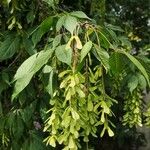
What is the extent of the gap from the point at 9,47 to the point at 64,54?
1.86 feet

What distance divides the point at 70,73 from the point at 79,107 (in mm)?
83

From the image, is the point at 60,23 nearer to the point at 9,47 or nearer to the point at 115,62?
the point at 115,62

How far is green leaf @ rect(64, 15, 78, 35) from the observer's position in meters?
1.04

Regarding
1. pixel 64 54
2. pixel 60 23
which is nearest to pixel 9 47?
pixel 60 23

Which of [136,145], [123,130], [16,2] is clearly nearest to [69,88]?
[16,2]

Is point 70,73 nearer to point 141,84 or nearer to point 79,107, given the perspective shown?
point 79,107

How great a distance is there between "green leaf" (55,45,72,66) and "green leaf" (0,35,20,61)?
51cm

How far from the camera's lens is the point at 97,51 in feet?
3.26

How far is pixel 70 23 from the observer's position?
1.07 metres

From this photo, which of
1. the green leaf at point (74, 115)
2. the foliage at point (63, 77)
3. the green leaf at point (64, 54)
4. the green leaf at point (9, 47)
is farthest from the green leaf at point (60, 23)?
the green leaf at point (9, 47)

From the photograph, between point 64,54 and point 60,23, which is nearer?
point 64,54

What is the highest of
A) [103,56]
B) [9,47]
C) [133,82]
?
[103,56]

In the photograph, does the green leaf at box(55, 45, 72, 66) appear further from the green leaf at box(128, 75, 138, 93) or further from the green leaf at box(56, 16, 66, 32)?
the green leaf at box(128, 75, 138, 93)

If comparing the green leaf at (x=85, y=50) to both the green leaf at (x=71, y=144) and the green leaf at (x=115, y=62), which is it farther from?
the green leaf at (x=71, y=144)
